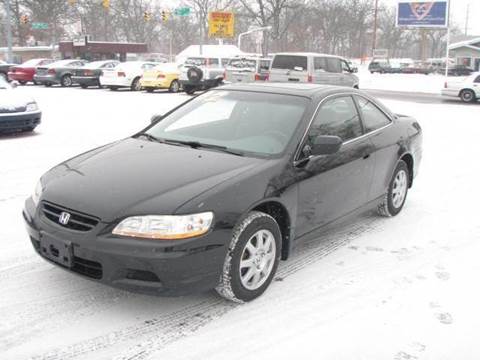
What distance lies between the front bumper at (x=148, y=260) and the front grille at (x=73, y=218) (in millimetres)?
38

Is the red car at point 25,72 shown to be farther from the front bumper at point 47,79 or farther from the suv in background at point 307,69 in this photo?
the suv in background at point 307,69

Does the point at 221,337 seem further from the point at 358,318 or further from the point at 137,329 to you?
the point at 358,318

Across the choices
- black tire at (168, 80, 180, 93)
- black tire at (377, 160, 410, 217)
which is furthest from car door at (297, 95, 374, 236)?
black tire at (168, 80, 180, 93)

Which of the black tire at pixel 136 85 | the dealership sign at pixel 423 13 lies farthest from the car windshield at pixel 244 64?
the dealership sign at pixel 423 13

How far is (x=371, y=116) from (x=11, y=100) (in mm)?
7889

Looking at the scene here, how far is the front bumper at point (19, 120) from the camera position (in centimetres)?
1024

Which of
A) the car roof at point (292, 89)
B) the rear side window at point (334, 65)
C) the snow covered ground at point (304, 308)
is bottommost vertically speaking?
the snow covered ground at point (304, 308)

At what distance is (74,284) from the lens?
384cm

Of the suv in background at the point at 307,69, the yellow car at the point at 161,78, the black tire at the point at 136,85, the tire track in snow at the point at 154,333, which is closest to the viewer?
the tire track in snow at the point at 154,333

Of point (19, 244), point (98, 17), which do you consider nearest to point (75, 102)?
point (19, 244)

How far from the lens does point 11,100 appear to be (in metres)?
10.4

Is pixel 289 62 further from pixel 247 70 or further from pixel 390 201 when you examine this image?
pixel 390 201

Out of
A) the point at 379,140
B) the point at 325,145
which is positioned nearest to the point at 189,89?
the point at 379,140

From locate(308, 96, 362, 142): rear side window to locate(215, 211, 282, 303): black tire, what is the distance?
0.92 m
